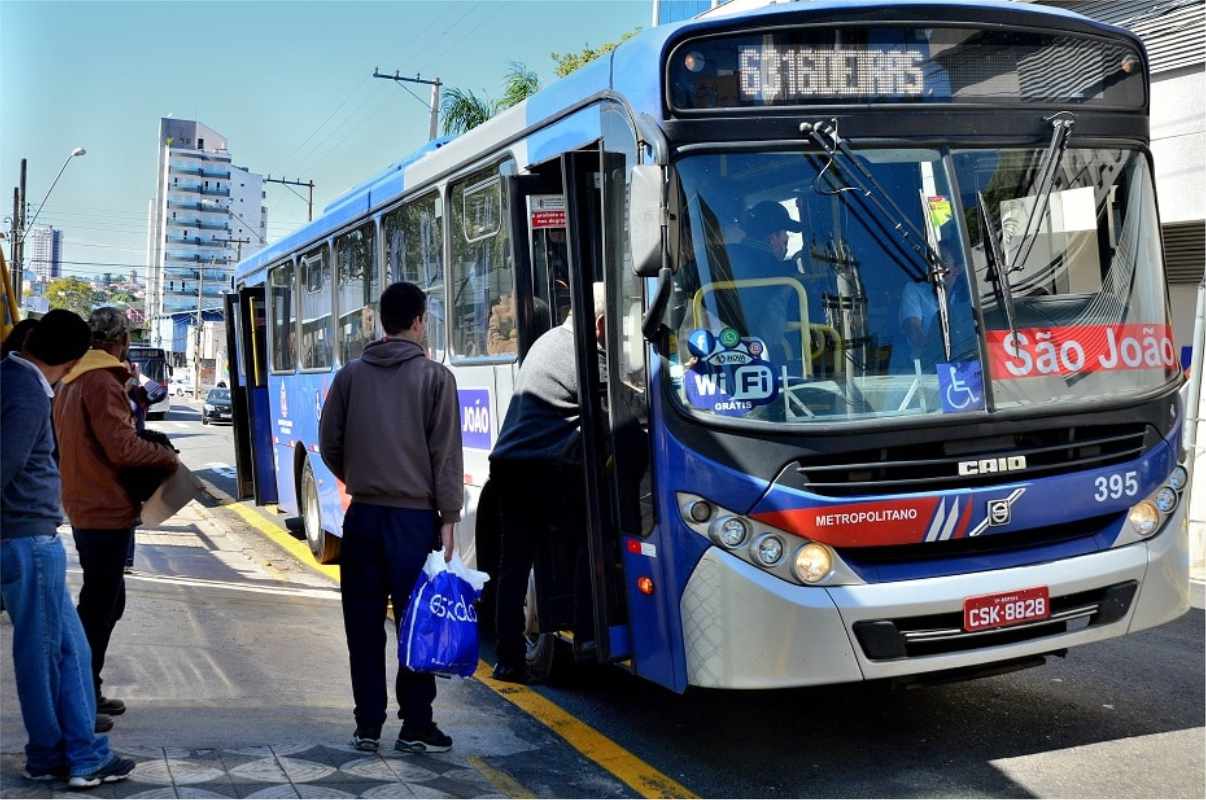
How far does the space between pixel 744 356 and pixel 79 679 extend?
277cm

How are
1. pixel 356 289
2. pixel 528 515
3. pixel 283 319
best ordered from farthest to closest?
pixel 283 319 → pixel 356 289 → pixel 528 515

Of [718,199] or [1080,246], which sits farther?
[1080,246]

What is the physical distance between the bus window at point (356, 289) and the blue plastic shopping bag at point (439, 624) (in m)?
4.35

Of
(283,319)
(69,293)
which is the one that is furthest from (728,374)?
(69,293)

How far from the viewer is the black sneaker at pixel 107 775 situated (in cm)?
464

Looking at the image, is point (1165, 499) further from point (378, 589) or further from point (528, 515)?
point (378, 589)

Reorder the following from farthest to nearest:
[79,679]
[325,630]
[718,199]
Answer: [325,630] < [718,199] < [79,679]

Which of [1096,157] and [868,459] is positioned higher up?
[1096,157]

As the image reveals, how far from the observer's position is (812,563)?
489 centimetres

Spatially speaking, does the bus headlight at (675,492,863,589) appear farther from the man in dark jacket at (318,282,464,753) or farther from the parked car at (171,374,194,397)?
the parked car at (171,374,194,397)

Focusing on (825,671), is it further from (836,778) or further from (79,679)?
(79,679)

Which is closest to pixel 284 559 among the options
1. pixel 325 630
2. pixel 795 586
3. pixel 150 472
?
pixel 325 630

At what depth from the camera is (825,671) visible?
4867 millimetres

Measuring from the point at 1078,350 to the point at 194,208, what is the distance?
18985 centimetres
